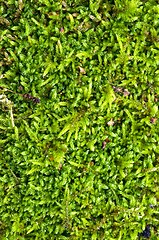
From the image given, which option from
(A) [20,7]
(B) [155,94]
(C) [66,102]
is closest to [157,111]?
(B) [155,94]

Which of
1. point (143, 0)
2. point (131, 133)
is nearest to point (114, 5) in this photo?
point (143, 0)

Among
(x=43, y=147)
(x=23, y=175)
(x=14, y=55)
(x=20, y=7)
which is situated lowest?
(x=23, y=175)

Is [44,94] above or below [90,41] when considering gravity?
below

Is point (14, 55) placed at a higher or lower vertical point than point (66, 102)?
higher

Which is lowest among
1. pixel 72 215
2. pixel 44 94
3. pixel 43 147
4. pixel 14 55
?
pixel 72 215

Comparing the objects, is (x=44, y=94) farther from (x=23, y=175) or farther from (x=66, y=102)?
(x=23, y=175)

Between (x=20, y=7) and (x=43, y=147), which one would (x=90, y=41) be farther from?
(x=43, y=147)
